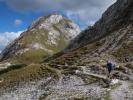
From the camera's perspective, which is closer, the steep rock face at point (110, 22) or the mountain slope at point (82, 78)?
the mountain slope at point (82, 78)

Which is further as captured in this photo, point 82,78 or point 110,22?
point 110,22

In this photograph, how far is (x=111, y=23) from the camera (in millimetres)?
168625

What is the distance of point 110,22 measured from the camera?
171 meters

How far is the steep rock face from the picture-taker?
15375 centimetres

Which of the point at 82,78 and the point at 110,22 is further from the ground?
the point at 110,22

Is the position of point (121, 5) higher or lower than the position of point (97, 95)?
higher

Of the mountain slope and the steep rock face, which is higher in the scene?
the steep rock face

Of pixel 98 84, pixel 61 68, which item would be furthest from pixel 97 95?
pixel 61 68

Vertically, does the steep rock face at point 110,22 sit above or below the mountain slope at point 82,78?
above

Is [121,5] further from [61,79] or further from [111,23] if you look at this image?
[61,79]

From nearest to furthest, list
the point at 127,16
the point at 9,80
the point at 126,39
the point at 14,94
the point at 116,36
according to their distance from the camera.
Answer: the point at 14,94 → the point at 9,80 → the point at 126,39 → the point at 116,36 → the point at 127,16

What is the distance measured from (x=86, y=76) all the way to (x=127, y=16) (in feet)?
264

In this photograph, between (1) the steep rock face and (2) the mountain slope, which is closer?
(2) the mountain slope

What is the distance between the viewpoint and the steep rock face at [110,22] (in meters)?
154
